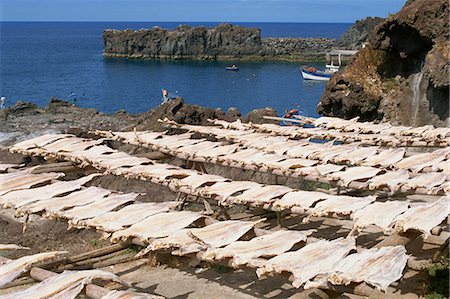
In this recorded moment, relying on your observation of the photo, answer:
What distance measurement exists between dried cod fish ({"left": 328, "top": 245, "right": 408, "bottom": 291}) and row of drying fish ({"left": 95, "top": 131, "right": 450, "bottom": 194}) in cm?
248

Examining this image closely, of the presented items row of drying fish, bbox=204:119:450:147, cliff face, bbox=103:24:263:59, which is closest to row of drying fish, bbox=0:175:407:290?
row of drying fish, bbox=204:119:450:147

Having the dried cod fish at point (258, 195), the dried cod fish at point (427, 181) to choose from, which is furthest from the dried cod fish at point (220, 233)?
the dried cod fish at point (427, 181)

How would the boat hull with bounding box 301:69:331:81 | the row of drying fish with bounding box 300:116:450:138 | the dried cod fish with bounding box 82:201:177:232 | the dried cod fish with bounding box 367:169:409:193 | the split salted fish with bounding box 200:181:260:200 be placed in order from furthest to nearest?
the boat hull with bounding box 301:69:331:81 < the row of drying fish with bounding box 300:116:450:138 < the split salted fish with bounding box 200:181:260:200 < the dried cod fish with bounding box 367:169:409:193 < the dried cod fish with bounding box 82:201:177:232

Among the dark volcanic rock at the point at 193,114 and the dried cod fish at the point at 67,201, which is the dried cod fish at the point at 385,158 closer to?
the dried cod fish at the point at 67,201

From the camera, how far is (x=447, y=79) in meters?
16.9

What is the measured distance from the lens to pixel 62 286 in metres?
5.93

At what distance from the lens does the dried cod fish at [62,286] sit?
5.79 m

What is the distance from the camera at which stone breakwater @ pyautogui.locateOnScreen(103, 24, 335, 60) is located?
94.2 metres

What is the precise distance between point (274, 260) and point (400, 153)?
16.6ft

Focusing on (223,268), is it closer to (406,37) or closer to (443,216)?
(443,216)

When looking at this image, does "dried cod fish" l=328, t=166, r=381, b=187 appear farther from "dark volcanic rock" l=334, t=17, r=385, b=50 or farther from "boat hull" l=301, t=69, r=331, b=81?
"dark volcanic rock" l=334, t=17, r=385, b=50

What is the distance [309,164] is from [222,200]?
201 cm

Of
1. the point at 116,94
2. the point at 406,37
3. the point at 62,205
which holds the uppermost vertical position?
the point at 406,37

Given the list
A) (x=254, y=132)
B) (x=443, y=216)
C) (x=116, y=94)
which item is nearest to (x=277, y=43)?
(x=116, y=94)
